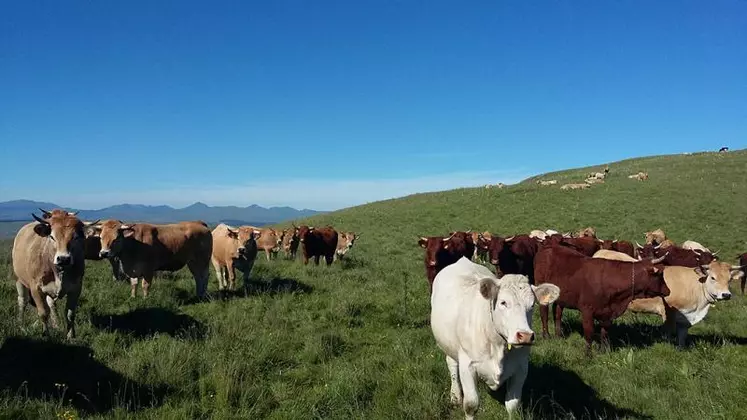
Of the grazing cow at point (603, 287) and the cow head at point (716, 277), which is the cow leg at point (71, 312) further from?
the cow head at point (716, 277)

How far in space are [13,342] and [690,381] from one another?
9526 millimetres

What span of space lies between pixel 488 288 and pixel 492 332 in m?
0.52

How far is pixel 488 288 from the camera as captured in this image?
198 inches

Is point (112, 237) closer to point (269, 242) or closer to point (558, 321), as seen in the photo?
point (558, 321)

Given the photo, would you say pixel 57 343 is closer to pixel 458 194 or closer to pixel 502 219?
pixel 502 219

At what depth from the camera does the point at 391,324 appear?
31.9 ft

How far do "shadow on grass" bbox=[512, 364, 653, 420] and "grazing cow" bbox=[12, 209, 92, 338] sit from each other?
675cm

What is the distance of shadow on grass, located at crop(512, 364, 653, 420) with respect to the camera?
574cm

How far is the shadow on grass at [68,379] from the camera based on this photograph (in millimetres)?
5625

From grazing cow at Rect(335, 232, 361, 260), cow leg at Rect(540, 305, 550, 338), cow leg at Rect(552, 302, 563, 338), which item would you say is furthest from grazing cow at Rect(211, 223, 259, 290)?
grazing cow at Rect(335, 232, 361, 260)

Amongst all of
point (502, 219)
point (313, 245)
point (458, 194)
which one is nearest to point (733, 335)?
point (313, 245)

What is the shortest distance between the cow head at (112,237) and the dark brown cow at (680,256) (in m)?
12.6

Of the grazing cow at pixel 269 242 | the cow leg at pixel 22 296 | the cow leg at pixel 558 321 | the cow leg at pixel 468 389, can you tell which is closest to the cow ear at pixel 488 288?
the cow leg at pixel 468 389

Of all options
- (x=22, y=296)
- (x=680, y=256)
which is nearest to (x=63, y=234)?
(x=22, y=296)
